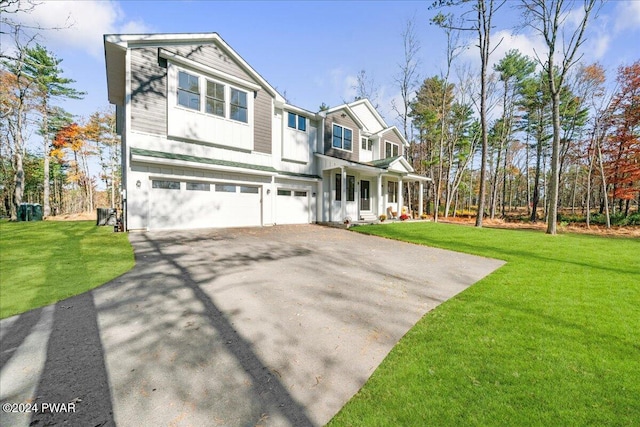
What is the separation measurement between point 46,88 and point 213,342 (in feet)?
104

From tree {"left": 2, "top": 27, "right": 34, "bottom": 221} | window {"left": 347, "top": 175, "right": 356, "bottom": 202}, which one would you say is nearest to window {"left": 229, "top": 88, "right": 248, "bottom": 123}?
window {"left": 347, "top": 175, "right": 356, "bottom": 202}

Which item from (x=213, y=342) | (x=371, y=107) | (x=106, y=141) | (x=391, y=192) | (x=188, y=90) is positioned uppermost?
(x=371, y=107)

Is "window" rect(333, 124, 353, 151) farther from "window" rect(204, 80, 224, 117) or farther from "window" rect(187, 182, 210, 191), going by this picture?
"window" rect(187, 182, 210, 191)

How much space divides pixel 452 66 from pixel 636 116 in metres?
13.6

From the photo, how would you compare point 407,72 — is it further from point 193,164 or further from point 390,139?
point 193,164

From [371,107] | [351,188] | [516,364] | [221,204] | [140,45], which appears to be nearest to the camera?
[516,364]

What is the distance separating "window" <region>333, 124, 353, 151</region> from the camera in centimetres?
1739

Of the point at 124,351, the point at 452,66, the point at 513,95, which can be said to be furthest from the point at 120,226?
the point at 513,95

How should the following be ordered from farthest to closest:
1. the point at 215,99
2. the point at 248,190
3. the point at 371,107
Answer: the point at 371,107, the point at 248,190, the point at 215,99

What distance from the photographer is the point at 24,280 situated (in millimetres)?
4629

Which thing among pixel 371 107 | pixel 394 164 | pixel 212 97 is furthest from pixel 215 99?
→ pixel 371 107

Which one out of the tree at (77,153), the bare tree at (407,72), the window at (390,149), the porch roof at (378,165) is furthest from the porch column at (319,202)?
the tree at (77,153)

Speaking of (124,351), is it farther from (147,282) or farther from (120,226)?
(120,226)

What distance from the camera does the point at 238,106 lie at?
40.8 ft
